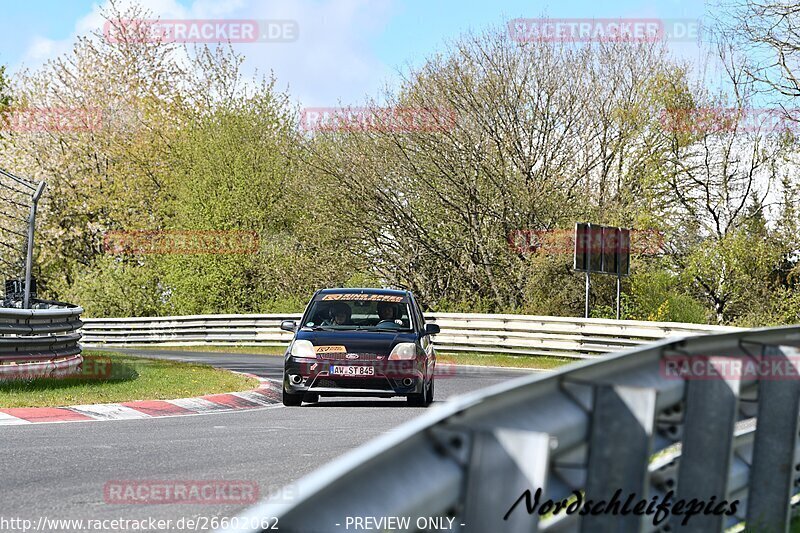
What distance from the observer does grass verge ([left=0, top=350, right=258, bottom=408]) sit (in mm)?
13867

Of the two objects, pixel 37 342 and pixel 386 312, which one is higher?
pixel 386 312

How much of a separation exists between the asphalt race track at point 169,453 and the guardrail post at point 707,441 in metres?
3.56

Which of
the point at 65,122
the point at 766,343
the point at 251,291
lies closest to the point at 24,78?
the point at 65,122

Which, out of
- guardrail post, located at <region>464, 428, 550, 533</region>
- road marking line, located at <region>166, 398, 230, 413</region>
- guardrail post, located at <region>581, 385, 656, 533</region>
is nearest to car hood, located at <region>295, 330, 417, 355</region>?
road marking line, located at <region>166, 398, 230, 413</region>

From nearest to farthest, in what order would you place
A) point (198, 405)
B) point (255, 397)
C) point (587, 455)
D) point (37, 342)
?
point (587, 455) → point (198, 405) → point (37, 342) → point (255, 397)

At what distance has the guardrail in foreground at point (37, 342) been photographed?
14.5 meters

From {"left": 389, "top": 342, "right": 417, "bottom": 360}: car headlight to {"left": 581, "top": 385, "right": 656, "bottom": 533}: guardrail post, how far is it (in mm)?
11245

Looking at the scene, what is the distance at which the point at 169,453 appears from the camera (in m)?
9.37

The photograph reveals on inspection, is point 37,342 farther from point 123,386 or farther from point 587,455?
point 587,455

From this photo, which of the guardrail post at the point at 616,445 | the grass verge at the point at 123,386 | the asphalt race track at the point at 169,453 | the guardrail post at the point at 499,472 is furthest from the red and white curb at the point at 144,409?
the guardrail post at the point at 499,472

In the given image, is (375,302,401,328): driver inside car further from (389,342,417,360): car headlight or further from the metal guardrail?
the metal guardrail

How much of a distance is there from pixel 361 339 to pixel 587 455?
1149 centimetres

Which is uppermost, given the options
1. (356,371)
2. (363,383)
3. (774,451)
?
(774,451)

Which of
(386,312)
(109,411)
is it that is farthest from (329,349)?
(109,411)
